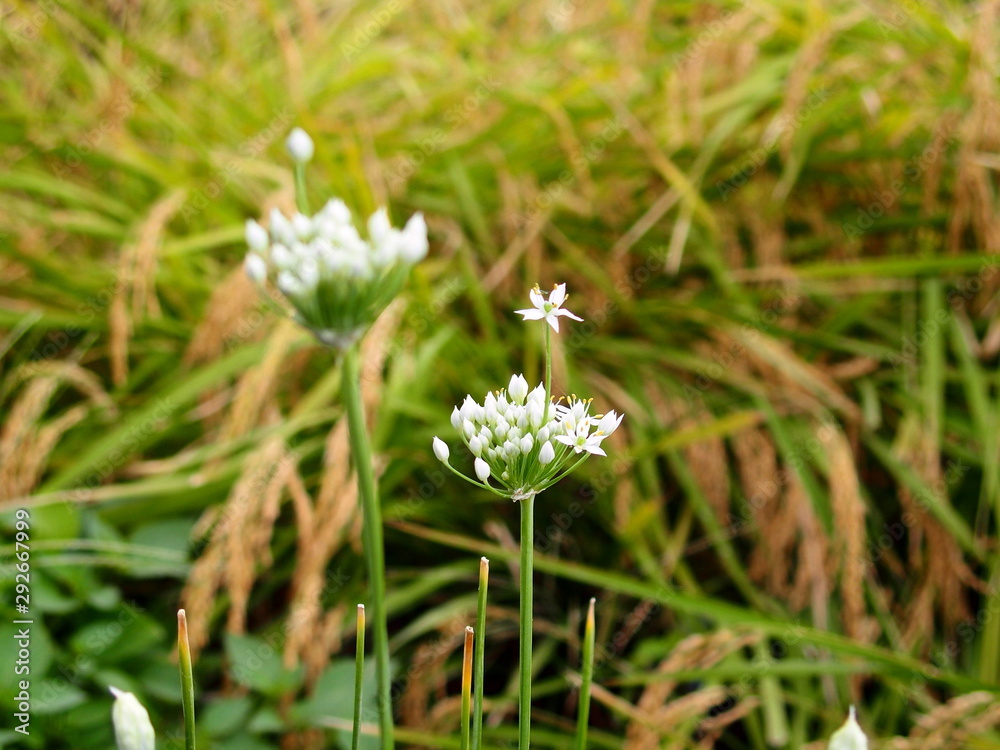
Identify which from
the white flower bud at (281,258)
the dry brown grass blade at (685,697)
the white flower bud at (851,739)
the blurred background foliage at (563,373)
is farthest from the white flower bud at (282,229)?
the dry brown grass blade at (685,697)

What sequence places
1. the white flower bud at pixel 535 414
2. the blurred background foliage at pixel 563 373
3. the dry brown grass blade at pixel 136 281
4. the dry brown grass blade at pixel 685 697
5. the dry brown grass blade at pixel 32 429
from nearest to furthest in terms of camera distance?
the white flower bud at pixel 535 414 < the dry brown grass blade at pixel 685 697 < the blurred background foliage at pixel 563 373 < the dry brown grass blade at pixel 32 429 < the dry brown grass blade at pixel 136 281

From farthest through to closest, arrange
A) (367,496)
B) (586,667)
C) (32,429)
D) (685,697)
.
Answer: (32,429)
(685,697)
(586,667)
(367,496)

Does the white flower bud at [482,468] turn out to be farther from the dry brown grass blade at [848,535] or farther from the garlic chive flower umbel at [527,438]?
the dry brown grass blade at [848,535]

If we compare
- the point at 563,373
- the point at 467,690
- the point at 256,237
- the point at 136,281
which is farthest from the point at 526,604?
the point at 136,281

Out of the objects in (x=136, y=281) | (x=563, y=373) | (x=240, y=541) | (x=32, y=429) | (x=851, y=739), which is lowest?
(x=851, y=739)

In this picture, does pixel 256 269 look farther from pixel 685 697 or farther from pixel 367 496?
pixel 685 697

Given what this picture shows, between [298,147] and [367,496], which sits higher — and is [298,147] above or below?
above
